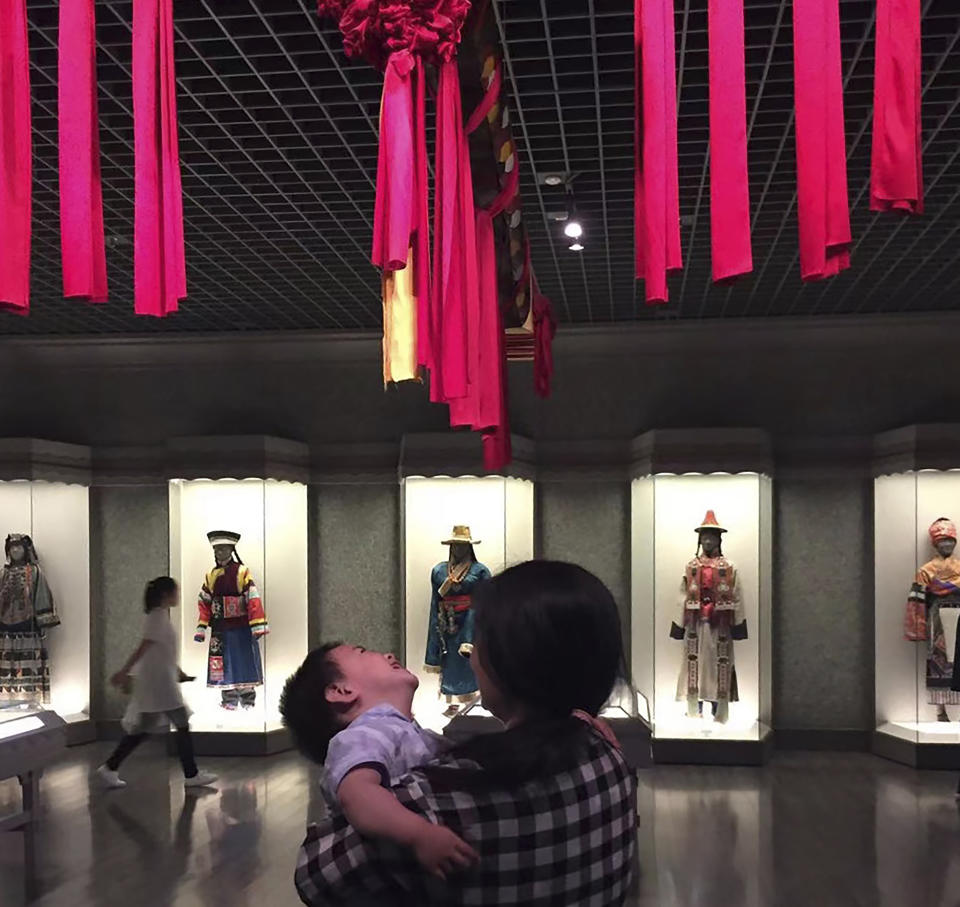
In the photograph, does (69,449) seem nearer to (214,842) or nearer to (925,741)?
(214,842)

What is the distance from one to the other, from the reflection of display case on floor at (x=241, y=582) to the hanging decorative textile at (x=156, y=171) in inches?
248

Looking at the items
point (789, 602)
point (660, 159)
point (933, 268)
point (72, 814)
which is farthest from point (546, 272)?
point (660, 159)

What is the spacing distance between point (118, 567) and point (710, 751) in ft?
17.9

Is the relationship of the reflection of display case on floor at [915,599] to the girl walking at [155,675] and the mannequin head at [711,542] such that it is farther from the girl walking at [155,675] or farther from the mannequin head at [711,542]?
the girl walking at [155,675]

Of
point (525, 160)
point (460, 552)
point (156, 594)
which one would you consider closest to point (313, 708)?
point (525, 160)

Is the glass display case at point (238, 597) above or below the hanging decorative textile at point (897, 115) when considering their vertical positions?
below

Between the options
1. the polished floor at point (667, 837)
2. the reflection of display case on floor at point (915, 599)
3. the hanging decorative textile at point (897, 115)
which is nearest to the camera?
the hanging decorative textile at point (897, 115)

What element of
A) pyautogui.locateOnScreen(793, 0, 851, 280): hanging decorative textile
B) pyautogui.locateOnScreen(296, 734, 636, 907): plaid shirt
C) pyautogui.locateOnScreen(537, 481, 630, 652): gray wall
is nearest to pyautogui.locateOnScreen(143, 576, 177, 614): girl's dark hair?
pyautogui.locateOnScreen(537, 481, 630, 652): gray wall

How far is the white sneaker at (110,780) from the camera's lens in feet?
23.6

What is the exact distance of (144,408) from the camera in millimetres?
9617

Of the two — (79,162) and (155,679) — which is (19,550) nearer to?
(155,679)

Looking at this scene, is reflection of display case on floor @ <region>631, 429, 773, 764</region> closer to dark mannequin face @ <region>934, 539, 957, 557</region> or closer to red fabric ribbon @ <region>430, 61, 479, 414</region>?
dark mannequin face @ <region>934, 539, 957, 557</region>

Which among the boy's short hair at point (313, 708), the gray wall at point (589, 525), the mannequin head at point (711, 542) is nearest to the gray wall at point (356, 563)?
the gray wall at point (589, 525)

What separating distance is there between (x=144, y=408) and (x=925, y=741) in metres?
7.17
